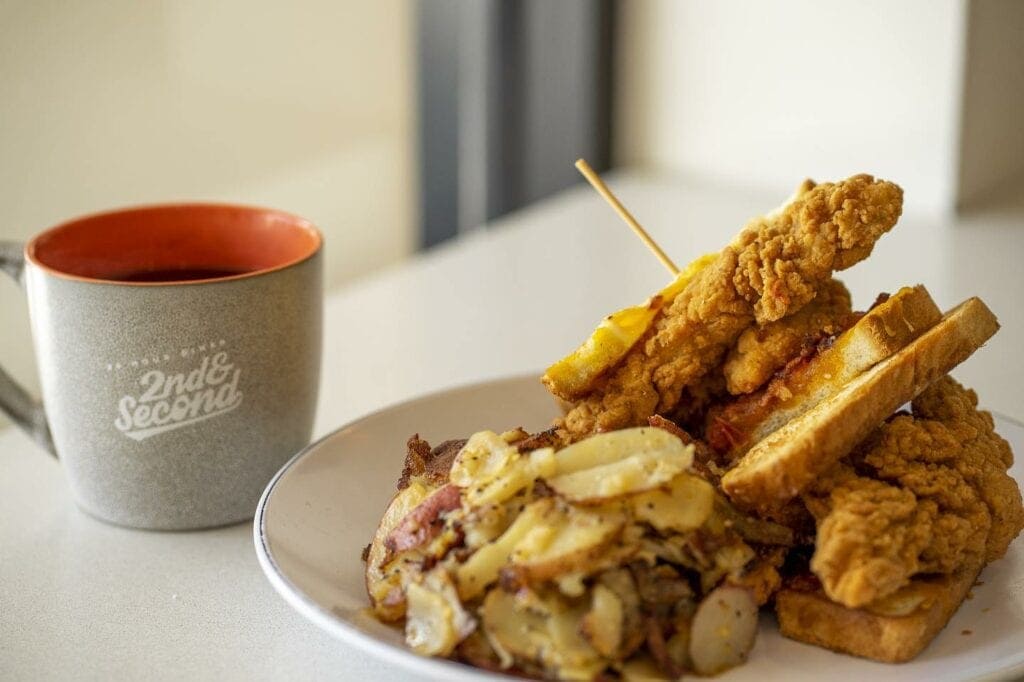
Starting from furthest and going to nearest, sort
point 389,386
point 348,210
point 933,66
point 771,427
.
Answer: point 348,210 → point 933,66 → point 389,386 → point 771,427

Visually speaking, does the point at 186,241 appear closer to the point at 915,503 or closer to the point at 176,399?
the point at 176,399

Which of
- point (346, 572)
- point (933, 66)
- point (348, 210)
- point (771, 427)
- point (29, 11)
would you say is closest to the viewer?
point (346, 572)

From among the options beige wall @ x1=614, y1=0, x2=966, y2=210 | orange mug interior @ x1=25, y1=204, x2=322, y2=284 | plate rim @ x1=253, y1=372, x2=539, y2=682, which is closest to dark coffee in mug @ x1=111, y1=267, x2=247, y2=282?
orange mug interior @ x1=25, y1=204, x2=322, y2=284

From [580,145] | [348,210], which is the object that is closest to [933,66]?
[580,145]

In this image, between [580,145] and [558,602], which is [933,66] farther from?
[558,602]

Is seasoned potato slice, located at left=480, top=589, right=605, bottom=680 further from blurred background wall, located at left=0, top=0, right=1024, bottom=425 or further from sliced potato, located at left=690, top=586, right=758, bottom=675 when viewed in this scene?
blurred background wall, located at left=0, top=0, right=1024, bottom=425

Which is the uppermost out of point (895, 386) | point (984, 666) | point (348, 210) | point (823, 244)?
point (823, 244)

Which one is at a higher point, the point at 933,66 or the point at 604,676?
the point at 933,66
